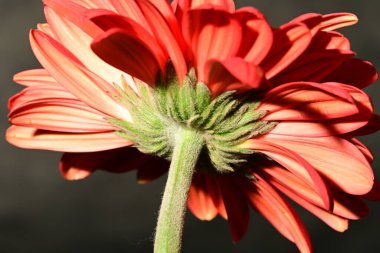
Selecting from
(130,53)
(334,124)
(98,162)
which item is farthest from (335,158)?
(98,162)

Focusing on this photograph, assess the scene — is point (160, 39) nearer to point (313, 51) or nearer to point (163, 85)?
point (163, 85)

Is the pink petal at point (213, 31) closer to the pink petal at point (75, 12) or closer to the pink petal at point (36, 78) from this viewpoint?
the pink petal at point (75, 12)

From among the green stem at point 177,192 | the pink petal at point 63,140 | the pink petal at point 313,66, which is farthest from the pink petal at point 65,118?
the pink petal at point 313,66

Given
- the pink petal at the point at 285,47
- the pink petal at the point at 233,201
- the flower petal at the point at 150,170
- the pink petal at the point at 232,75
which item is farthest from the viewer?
the flower petal at the point at 150,170

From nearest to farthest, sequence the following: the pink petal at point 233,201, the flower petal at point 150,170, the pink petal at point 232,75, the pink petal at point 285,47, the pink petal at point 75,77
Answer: the pink petal at point 232,75
the pink petal at point 285,47
the pink petal at point 75,77
the pink petal at point 233,201
the flower petal at point 150,170

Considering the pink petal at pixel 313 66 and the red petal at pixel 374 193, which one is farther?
the red petal at pixel 374 193

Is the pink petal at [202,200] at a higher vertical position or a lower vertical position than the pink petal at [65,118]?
lower

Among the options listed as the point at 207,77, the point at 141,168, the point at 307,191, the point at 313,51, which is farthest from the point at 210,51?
the point at 141,168
